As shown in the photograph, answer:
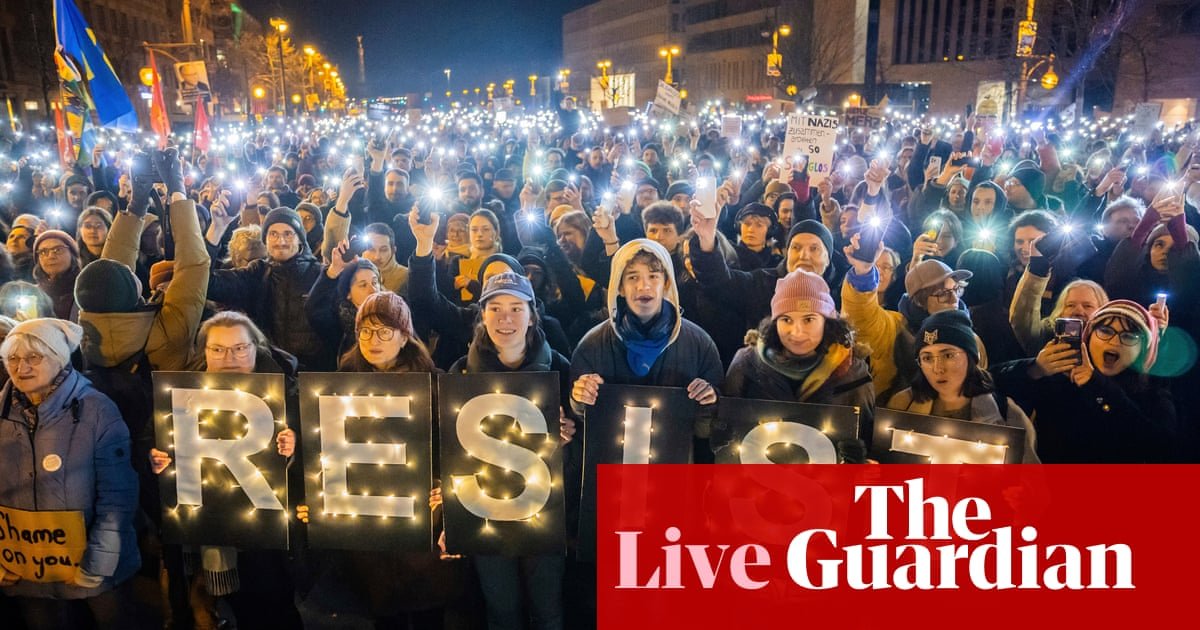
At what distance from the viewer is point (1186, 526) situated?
3.75 m

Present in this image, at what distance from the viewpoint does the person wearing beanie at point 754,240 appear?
6.56 metres

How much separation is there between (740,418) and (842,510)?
567mm

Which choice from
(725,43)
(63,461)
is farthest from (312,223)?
(725,43)

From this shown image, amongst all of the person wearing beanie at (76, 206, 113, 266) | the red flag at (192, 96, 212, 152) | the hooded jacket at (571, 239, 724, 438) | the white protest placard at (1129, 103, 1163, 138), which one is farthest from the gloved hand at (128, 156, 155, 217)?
the white protest placard at (1129, 103, 1163, 138)

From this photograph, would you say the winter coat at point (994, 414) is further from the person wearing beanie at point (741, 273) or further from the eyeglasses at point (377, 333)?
the eyeglasses at point (377, 333)

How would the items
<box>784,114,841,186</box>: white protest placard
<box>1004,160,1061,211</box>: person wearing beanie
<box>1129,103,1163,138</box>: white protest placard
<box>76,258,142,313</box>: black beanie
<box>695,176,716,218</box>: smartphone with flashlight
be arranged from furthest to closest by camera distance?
<box>1129,103,1163,138</box>: white protest placard, <box>784,114,841,186</box>: white protest placard, <box>1004,160,1061,211</box>: person wearing beanie, <box>695,176,716,218</box>: smartphone with flashlight, <box>76,258,142,313</box>: black beanie

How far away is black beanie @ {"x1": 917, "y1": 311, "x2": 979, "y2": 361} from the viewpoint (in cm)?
373

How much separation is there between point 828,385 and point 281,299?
373 cm

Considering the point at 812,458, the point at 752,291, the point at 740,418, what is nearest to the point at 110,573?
the point at 740,418

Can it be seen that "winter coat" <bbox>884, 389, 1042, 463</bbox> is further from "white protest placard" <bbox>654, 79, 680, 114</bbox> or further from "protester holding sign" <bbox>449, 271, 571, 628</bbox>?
"white protest placard" <bbox>654, 79, 680, 114</bbox>

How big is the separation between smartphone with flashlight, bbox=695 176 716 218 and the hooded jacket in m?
1.03

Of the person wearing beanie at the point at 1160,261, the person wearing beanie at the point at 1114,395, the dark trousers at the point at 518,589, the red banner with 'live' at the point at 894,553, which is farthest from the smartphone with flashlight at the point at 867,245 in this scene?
the dark trousers at the point at 518,589

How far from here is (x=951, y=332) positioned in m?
3.73

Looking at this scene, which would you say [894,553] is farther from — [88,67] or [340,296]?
[88,67]
